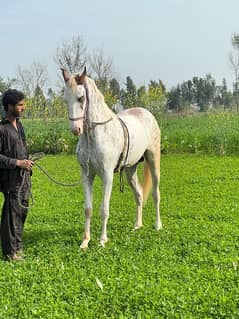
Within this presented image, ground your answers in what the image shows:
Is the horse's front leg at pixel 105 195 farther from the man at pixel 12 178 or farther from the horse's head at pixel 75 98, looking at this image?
the man at pixel 12 178

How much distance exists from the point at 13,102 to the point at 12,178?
Result: 809 millimetres

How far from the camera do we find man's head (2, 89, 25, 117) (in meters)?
5.21

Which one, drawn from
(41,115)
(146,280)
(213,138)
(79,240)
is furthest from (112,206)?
(41,115)

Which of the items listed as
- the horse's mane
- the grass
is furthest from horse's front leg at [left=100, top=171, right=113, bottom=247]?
the horse's mane

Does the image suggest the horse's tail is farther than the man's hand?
Yes

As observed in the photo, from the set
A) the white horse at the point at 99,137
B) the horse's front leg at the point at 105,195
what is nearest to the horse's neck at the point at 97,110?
the white horse at the point at 99,137

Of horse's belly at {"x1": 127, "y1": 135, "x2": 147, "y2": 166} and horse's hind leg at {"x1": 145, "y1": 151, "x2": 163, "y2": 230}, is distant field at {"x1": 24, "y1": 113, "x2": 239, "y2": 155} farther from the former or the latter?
horse's belly at {"x1": 127, "y1": 135, "x2": 147, "y2": 166}

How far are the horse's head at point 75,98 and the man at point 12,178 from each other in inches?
20.2

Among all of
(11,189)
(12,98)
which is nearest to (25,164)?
(11,189)

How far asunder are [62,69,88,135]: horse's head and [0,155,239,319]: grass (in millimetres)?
1397

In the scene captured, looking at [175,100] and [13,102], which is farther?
[175,100]

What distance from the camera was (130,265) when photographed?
4.81 m

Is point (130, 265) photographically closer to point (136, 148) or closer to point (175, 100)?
point (136, 148)

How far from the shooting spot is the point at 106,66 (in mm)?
30719
